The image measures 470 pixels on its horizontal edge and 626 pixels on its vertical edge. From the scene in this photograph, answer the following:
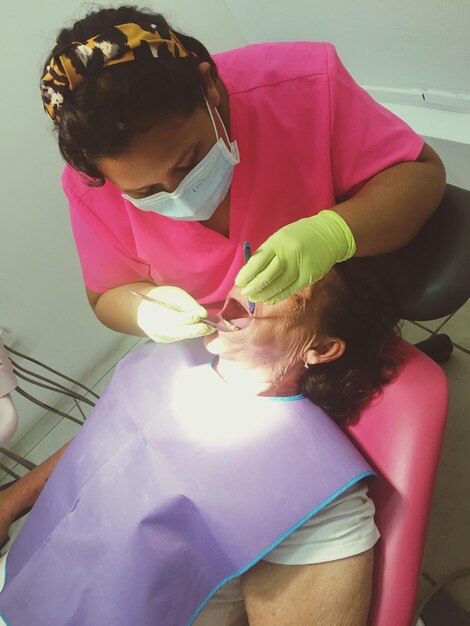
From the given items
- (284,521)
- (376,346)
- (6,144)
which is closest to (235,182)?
(376,346)

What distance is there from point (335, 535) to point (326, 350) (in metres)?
0.43

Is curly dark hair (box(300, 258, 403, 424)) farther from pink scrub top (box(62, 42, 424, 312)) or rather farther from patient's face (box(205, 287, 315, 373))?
pink scrub top (box(62, 42, 424, 312))

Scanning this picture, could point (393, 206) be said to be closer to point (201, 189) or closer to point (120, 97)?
point (201, 189)

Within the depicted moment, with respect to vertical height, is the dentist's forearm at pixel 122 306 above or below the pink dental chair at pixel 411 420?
above

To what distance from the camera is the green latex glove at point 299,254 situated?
1.03m

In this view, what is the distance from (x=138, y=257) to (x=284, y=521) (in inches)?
30.8

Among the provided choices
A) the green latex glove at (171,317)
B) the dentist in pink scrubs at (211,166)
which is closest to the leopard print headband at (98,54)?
the dentist in pink scrubs at (211,166)

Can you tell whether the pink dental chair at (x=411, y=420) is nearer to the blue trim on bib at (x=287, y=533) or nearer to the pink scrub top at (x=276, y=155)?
the blue trim on bib at (x=287, y=533)

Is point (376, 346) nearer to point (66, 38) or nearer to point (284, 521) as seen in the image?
point (284, 521)

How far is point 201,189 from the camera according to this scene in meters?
1.07

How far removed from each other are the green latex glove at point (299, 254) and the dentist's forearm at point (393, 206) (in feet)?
0.13

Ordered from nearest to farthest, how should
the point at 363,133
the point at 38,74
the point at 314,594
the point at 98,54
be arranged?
A: the point at 98,54 → the point at 314,594 → the point at 363,133 → the point at 38,74

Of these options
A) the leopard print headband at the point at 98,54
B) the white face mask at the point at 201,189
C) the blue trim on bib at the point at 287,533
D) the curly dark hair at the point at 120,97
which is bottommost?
the blue trim on bib at the point at 287,533

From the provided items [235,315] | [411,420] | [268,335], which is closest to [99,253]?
[235,315]
